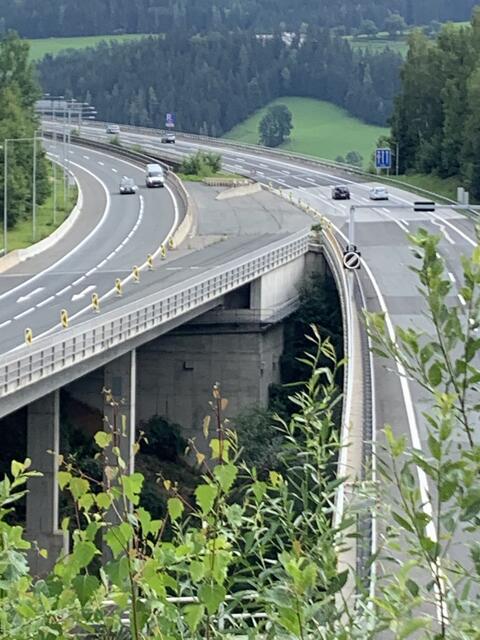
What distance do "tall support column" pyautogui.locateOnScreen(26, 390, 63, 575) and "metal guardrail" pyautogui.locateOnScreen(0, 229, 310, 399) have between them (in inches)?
75.7

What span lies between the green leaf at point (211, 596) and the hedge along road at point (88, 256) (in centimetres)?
3645

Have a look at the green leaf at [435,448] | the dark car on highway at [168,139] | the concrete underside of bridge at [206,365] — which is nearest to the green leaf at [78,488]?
the green leaf at [435,448]

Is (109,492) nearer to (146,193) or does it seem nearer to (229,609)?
(229,609)

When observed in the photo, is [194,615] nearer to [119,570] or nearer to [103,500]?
[119,570]

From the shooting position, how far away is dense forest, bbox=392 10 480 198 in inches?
3607

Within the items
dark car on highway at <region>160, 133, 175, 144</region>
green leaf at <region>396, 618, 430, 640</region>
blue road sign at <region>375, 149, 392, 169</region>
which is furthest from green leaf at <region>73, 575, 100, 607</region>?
dark car on highway at <region>160, 133, 175, 144</region>

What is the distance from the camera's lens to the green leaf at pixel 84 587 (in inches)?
315

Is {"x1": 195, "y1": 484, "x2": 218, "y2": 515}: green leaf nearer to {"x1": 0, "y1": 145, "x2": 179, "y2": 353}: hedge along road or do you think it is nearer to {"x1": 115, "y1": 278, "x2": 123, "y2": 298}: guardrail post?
{"x1": 0, "y1": 145, "x2": 179, "y2": 353}: hedge along road

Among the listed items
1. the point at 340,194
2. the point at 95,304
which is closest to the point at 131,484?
the point at 95,304

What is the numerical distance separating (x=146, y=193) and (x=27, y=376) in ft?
173

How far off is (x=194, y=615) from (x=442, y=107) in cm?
9541

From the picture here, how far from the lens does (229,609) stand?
808cm

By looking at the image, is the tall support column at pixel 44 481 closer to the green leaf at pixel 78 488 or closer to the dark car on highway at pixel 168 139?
the green leaf at pixel 78 488

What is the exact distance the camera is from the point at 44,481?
42938 mm
